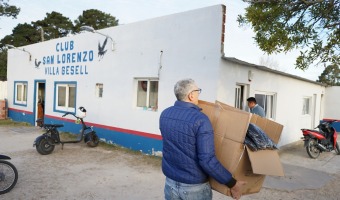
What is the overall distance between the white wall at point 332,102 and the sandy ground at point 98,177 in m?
8.56

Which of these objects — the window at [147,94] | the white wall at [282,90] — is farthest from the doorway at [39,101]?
the white wall at [282,90]

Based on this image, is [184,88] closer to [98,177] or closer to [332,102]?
[98,177]

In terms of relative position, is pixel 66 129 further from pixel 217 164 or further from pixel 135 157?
pixel 217 164

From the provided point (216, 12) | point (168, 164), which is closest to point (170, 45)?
A: point (216, 12)

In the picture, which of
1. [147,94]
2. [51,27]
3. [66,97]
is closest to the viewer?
[147,94]

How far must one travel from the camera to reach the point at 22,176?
5.90 meters

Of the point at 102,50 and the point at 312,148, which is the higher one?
the point at 102,50

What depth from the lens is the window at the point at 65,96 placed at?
1109 cm

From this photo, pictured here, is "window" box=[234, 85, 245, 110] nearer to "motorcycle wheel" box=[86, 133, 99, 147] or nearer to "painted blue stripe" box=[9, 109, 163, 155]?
"painted blue stripe" box=[9, 109, 163, 155]

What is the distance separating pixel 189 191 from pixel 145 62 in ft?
20.4

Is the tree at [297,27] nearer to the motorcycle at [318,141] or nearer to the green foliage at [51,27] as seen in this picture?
the motorcycle at [318,141]

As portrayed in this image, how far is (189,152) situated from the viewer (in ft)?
7.53

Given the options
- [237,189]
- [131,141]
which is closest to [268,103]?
[131,141]

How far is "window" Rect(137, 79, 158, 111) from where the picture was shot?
A: 8.24 m
